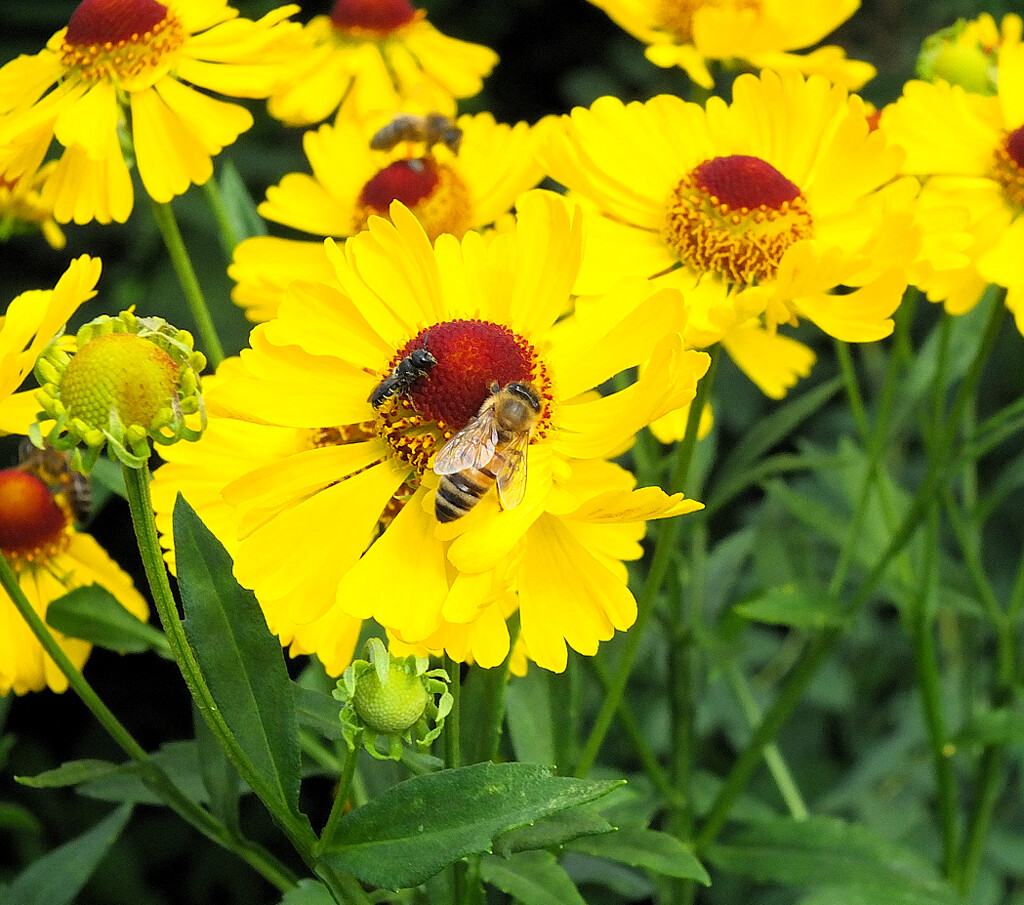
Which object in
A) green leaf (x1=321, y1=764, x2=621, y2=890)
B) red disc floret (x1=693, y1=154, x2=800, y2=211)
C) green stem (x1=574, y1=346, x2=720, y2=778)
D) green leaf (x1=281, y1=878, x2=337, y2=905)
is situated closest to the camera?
green leaf (x1=321, y1=764, x2=621, y2=890)

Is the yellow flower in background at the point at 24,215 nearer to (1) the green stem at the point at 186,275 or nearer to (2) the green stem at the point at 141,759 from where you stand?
(1) the green stem at the point at 186,275

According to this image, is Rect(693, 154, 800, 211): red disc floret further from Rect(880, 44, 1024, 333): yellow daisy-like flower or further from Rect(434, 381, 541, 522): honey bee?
Rect(434, 381, 541, 522): honey bee

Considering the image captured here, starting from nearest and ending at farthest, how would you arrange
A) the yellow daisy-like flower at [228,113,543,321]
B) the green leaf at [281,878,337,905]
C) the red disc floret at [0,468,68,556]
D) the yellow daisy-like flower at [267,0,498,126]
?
the green leaf at [281,878,337,905]
the red disc floret at [0,468,68,556]
the yellow daisy-like flower at [228,113,543,321]
the yellow daisy-like flower at [267,0,498,126]

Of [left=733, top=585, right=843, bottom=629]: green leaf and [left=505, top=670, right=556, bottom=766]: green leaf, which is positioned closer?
[left=505, top=670, right=556, bottom=766]: green leaf

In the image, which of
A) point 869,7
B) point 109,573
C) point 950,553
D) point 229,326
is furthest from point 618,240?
point 869,7

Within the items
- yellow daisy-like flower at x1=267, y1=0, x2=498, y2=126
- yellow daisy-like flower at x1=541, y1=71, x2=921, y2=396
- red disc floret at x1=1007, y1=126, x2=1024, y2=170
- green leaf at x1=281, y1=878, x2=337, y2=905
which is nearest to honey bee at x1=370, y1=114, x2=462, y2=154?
yellow daisy-like flower at x1=267, y1=0, x2=498, y2=126
